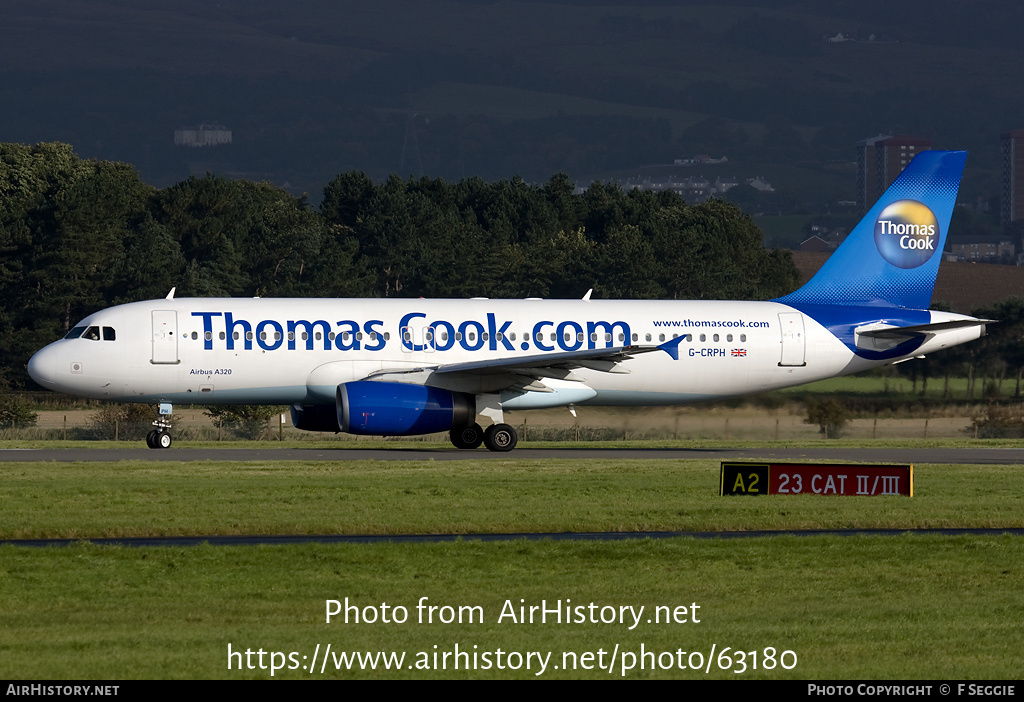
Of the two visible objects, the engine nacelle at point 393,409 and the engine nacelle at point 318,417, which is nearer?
the engine nacelle at point 393,409

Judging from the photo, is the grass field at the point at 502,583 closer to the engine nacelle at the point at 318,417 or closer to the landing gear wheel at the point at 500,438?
the landing gear wheel at the point at 500,438

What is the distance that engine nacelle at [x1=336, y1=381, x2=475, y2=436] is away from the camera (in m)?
32.7

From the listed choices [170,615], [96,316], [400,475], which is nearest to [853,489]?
[400,475]

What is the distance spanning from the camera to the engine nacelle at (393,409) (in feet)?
107

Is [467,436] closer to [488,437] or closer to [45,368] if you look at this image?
[488,437]

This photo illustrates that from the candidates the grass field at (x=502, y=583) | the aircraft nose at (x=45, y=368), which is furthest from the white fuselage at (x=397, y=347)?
the grass field at (x=502, y=583)

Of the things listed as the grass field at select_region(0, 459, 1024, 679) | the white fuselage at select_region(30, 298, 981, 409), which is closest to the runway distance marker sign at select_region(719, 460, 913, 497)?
the grass field at select_region(0, 459, 1024, 679)

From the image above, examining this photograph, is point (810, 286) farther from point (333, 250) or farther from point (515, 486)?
point (333, 250)

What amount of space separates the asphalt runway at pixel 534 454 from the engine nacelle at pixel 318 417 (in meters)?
0.59

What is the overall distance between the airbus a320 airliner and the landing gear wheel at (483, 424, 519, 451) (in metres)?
0.03

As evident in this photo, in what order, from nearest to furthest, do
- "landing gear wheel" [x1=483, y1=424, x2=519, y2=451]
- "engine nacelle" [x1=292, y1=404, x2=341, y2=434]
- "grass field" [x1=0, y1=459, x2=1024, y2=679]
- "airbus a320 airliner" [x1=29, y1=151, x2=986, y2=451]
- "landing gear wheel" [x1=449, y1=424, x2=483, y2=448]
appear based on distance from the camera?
"grass field" [x1=0, y1=459, x2=1024, y2=679] < "airbus a320 airliner" [x1=29, y1=151, x2=986, y2=451] < "landing gear wheel" [x1=483, y1=424, x2=519, y2=451] < "engine nacelle" [x1=292, y1=404, x2=341, y2=434] < "landing gear wheel" [x1=449, y1=424, x2=483, y2=448]

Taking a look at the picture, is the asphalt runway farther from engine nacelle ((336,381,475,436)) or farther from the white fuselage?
the white fuselage

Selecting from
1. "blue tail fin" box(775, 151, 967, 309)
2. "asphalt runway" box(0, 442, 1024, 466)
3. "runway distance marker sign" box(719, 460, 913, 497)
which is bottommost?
"asphalt runway" box(0, 442, 1024, 466)

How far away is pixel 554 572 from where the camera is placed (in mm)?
16359
